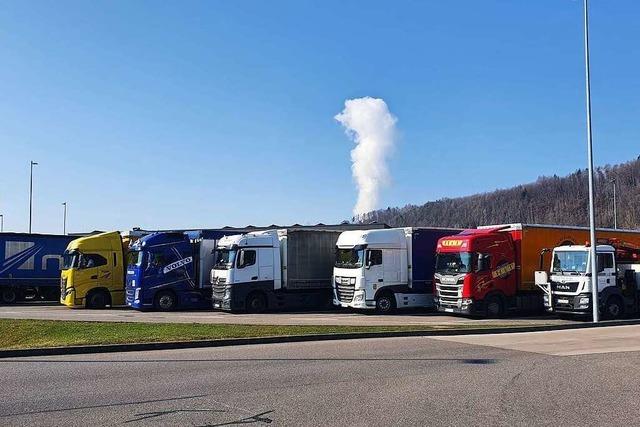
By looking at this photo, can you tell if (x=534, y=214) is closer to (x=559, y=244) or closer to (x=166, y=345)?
(x=559, y=244)

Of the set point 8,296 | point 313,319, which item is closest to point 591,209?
point 313,319

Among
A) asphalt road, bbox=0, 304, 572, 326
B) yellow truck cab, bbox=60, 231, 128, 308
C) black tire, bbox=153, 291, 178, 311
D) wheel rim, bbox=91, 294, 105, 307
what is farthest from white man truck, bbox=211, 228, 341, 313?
wheel rim, bbox=91, 294, 105, 307

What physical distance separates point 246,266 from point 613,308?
13.2m

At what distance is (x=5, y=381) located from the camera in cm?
995

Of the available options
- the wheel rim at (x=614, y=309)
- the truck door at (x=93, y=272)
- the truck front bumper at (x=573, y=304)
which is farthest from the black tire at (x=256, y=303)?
the wheel rim at (x=614, y=309)

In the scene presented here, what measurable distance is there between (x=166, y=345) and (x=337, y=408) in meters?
7.35

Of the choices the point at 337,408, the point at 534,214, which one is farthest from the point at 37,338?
the point at 534,214

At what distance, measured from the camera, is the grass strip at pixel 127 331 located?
14.5 m

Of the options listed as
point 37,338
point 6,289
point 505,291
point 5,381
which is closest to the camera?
point 5,381

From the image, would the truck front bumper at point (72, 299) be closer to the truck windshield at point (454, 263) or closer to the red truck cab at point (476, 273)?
the red truck cab at point (476, 273)

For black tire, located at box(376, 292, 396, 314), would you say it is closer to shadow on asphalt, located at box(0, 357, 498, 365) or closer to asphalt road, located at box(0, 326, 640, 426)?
asphalt road, located at box(0, 326, 640, 426)

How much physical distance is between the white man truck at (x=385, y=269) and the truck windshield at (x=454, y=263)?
4.62ft

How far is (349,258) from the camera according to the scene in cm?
2450

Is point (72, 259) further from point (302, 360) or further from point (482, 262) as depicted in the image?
point (302, 360)
